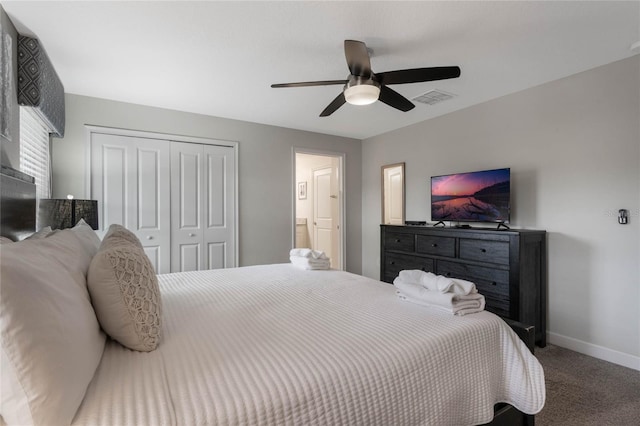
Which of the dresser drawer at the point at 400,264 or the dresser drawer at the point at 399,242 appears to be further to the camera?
the dresser drawer at the point at 399,242

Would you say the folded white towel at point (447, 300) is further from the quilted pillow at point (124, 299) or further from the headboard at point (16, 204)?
the headboard at point (16, 204)

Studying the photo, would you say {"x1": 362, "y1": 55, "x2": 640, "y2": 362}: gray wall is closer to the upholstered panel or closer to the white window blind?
the upholstered panel

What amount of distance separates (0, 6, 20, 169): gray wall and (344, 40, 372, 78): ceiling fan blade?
1944mm

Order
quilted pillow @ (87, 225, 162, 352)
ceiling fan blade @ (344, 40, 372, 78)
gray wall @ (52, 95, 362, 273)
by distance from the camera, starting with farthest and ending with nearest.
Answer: gray wall @ (52, 95, 362, 273), ceiling fan blade @ (344, 40, 372, 78), quilted pillow @ (87, 225, 162, 352)

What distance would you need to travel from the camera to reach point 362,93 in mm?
2092

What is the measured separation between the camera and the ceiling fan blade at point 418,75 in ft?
6.37

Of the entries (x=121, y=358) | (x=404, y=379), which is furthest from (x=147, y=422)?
(x=404, y=379)

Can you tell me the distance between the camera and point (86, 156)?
318 cm

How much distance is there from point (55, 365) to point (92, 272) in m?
0.43

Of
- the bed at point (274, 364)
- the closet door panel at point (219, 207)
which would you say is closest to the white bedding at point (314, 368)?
the bed at point (274, 364)

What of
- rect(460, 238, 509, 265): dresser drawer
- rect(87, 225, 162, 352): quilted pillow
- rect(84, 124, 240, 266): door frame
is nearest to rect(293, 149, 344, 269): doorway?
rect(84, 124, 240, 266): door frame

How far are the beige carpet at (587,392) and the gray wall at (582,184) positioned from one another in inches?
9.2

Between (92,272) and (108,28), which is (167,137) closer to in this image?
(108,28)

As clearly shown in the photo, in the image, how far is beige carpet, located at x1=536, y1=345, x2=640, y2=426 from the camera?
5.99 ft
